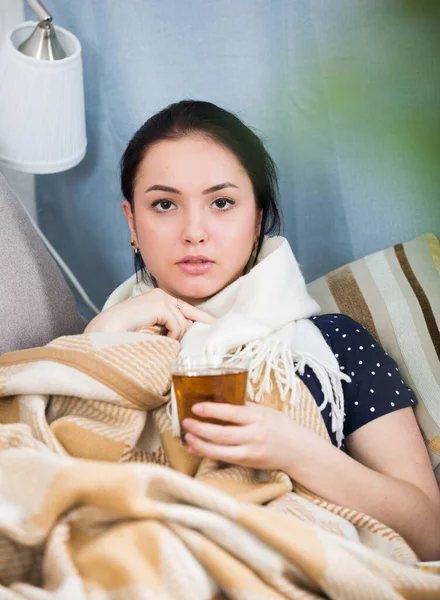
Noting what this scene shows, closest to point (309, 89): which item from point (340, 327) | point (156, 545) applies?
point (340, 327)

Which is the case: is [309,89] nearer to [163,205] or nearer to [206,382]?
[163,205]

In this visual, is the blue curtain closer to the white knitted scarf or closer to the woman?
the woman

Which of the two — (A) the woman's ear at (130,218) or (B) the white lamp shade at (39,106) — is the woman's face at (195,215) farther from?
(B) the white lamp shade at (39,106)

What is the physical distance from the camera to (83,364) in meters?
1.07

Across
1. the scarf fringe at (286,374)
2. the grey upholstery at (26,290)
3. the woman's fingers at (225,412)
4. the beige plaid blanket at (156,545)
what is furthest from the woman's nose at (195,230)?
the beige plaid blanket at (156,545)

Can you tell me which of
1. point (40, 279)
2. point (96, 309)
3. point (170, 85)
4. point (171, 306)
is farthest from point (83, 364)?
point (170, 85)

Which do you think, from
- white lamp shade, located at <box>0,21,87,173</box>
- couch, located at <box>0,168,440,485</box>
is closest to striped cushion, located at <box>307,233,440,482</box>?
couch, located at <box>0,168,440,485</box>

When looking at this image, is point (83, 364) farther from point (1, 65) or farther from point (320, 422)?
point (1, 65)

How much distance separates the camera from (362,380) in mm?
1248

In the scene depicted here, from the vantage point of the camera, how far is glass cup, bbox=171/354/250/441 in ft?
2.97

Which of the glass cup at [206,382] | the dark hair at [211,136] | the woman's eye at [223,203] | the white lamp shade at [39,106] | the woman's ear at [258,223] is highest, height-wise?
the white lamp shade at [39,106]

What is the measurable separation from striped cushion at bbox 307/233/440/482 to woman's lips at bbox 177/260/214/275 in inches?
13.4

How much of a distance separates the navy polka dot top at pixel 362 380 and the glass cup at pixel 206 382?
0.31 metres

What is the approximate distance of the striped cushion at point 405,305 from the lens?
4.34ft
